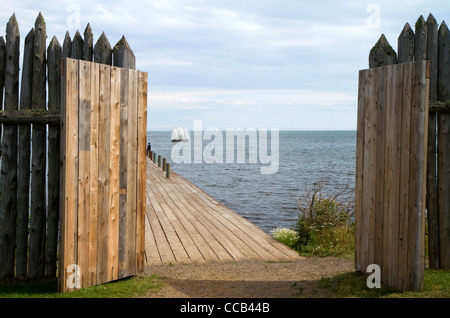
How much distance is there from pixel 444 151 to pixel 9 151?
6087mm

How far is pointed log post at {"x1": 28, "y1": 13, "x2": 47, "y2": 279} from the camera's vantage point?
6261 mm

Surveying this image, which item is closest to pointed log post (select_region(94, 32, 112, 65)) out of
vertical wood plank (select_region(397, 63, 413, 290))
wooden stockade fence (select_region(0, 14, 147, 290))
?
wooden stockade fence (select_region(0, 14, 147, 290))

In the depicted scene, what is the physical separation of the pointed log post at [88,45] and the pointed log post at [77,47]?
0.06m

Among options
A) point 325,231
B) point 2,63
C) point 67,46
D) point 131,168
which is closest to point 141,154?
point 131,168

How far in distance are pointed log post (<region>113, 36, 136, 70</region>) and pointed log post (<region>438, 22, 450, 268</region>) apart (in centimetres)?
436

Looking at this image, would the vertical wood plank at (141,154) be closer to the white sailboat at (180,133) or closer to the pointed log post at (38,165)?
the pointed log post at (38,165)

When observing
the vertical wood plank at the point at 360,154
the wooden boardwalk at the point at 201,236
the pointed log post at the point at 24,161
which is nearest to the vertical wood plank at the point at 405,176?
the vertical wood plank at the point at 360,154

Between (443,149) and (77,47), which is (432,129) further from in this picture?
(77,47)

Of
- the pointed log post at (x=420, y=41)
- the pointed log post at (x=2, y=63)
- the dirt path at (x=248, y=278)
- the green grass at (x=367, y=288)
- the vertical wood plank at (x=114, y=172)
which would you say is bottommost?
the dirt path at (x=248, y=278)

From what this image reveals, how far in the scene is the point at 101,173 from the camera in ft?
19.1

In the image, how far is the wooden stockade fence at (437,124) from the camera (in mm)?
6676

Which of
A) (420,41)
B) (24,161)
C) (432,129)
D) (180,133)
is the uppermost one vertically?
(180,133)

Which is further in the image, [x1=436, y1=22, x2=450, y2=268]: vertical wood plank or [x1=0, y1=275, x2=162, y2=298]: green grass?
[x1=436, y1=22, x2=450, y2=268]: vertical wood plank

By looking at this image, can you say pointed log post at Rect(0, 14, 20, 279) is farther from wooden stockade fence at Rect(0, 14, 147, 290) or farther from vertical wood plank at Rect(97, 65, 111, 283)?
vertical wood plank at Rect(97, 65, 111, 283)
